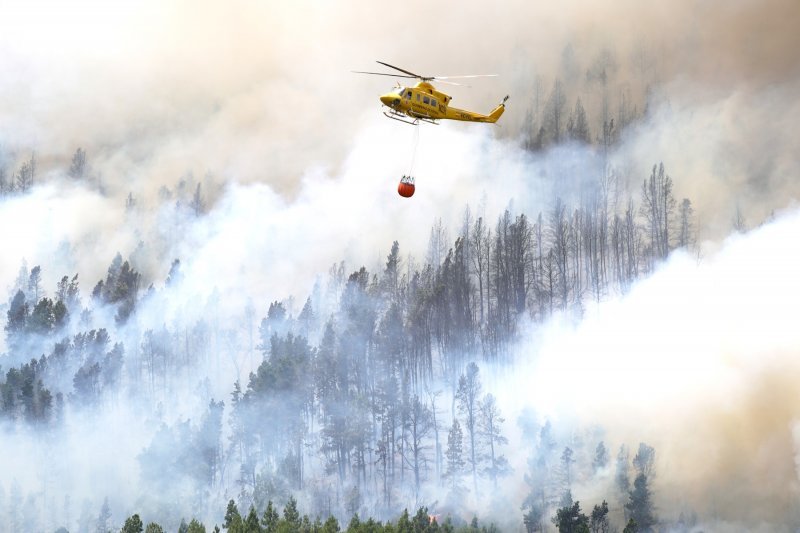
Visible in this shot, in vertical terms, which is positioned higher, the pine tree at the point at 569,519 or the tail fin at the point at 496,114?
the tail fin at the point at 496,114

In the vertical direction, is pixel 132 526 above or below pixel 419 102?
below

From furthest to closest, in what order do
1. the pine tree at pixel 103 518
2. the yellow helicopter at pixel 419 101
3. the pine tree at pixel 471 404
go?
the pine tree at pixel 471 404 → the pine tree at pixel 103 518 → the yellow helicopter at pixel 419 101

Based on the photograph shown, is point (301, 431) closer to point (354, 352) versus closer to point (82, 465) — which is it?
point (354, 352)

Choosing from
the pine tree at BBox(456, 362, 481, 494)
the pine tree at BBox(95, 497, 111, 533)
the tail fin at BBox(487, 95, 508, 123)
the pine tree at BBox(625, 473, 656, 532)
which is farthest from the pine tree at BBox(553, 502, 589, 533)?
the pine tree at BBox(95, 497, 111, 533)

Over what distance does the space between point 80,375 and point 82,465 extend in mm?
12994

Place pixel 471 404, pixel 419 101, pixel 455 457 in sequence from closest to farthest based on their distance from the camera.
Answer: pixel 419 101 < pixel 455 457 < pixel 471 404

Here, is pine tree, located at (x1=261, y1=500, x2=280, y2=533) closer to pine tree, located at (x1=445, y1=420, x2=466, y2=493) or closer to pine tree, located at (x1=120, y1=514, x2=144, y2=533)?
pine tree, located at (x1=120, y1=514, x2=144, y2=533)

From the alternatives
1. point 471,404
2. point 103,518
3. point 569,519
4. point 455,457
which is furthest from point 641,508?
point 103,518

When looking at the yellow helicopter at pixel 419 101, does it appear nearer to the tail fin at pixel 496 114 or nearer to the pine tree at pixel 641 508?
the tail fin at pixel 496 114

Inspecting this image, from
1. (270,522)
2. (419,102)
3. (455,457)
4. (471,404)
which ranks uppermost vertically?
(419,102)

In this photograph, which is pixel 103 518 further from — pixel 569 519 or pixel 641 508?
pixel 641 508

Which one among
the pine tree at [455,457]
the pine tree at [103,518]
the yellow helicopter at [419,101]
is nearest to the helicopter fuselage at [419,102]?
the yellow helicopter at [419,101]

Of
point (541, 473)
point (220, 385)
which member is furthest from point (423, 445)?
point (220, 385)

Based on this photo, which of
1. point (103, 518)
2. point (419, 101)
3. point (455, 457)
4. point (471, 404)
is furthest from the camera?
point (471, 404)
